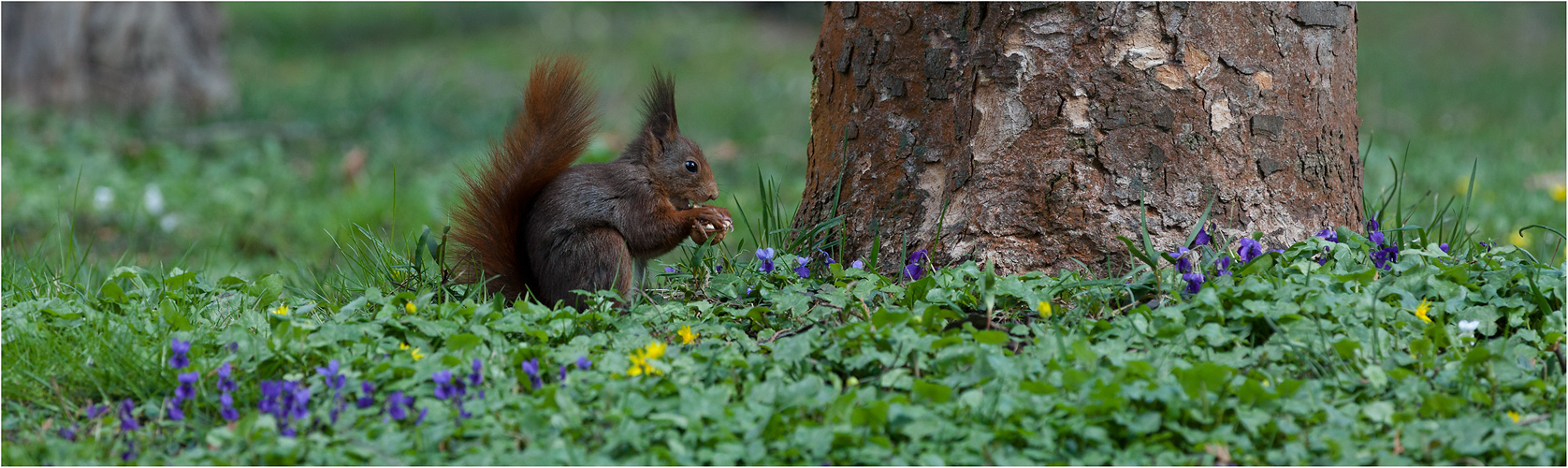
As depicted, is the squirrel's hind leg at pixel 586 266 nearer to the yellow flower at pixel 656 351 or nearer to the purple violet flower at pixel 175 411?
the yellow flower at pixel 656 351

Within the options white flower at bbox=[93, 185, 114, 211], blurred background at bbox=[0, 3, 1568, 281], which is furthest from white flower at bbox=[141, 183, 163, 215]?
white flower at bbox=[93, 185, 114, 211]

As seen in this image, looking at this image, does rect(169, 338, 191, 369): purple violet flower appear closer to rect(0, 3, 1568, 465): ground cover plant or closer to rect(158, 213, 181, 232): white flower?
rect(0, 3, 1568, 465): ground cover plant

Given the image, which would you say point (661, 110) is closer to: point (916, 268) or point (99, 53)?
point (916, 268)

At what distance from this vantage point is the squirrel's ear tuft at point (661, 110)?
302 centimetres

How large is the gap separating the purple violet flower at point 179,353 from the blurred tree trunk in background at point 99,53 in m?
5.79

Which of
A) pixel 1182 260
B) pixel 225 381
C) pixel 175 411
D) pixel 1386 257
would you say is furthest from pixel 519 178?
pixel 1386 257

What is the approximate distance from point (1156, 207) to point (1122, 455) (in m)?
0.97

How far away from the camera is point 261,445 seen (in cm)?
191

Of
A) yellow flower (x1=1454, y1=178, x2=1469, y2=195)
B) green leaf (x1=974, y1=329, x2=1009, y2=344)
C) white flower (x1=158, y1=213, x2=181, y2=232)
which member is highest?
green leaf (x1=974, y1=329, x2=1009, y2=344)

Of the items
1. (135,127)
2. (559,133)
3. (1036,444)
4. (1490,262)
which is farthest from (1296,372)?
(135,127)

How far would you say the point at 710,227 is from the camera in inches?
112

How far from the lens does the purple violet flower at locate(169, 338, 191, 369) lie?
2131 mm

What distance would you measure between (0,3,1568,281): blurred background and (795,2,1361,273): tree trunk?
587mm

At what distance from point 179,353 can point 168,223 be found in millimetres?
3444
